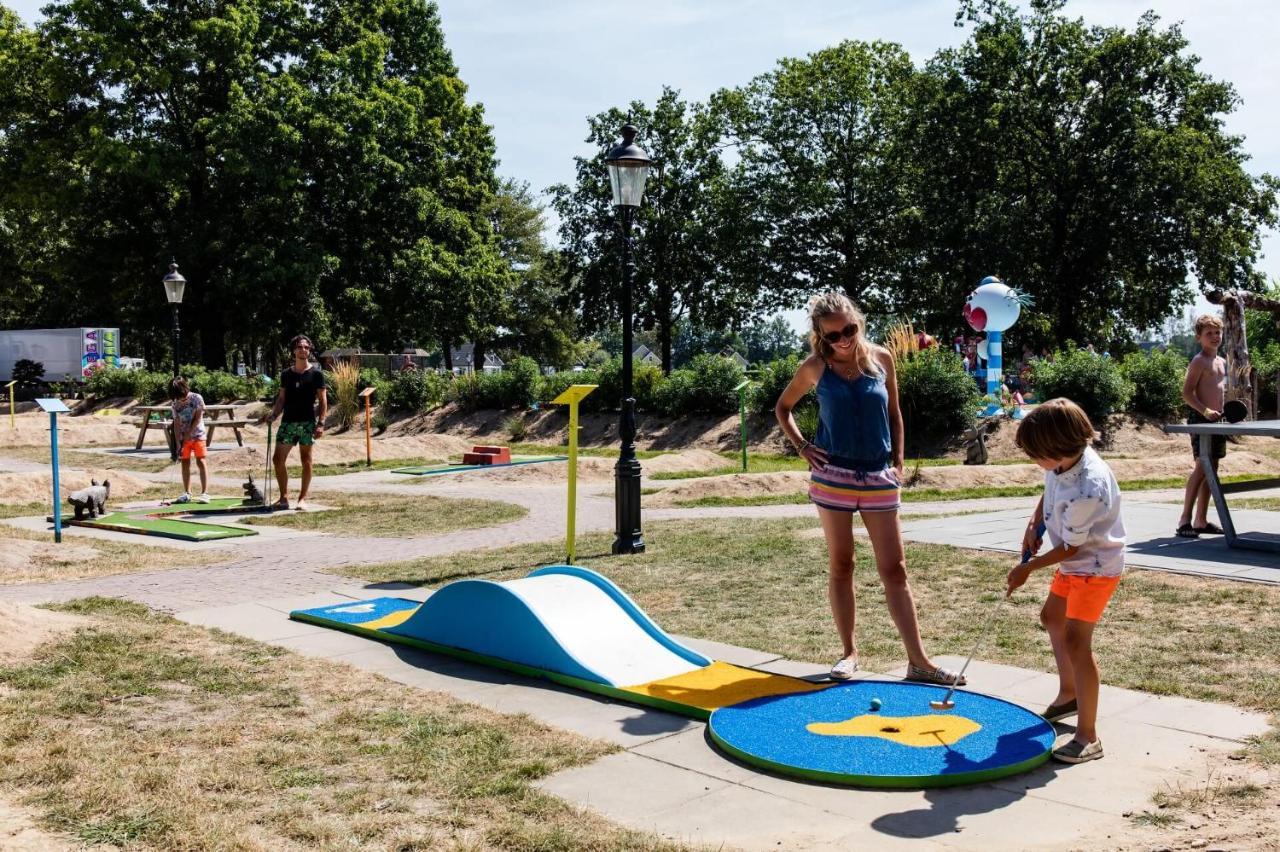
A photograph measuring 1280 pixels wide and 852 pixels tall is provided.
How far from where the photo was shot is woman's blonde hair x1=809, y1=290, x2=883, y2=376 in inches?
192

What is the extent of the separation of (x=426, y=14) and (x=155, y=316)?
15251 millimetres

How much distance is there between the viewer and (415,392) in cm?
3070

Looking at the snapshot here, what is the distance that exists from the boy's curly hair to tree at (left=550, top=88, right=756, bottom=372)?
4077cm

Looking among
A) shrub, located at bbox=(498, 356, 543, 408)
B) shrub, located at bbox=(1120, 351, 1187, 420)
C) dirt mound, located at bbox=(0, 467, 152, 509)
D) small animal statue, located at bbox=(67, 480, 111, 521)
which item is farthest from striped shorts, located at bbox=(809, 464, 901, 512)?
shrub, located at bbox=(498, 356, 543, 408)

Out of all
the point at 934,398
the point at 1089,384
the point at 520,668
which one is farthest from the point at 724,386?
the point at 520,668

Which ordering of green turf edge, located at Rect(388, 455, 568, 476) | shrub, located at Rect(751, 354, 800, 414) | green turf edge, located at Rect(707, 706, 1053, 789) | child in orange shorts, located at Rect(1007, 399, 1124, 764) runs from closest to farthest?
1. green turf edge, located at Rect(707, 706, 1053, 789)
2. child in orange shorts, located at Rect(1007, 399, 1124, 764)
3. green turf edge, located at Rect(388, 455, 568, 476)
4. shrub, located at Rect(751, 354, 800, 414)

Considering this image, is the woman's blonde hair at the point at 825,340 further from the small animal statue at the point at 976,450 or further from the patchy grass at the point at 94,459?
the patchy grass at the point at 94,459

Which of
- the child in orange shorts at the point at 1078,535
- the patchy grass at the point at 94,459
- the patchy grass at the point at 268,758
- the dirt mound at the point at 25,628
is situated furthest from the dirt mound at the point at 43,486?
the child in orange shorts at the point at 1078,535

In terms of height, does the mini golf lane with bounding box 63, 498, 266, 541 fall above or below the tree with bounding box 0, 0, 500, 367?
below

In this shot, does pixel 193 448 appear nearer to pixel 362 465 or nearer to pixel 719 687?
pixel 362 465

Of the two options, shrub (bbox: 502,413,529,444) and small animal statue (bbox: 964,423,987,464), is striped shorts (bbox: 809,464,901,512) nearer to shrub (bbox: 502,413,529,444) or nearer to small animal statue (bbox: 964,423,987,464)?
small animal statue (bbox: 964,423,987,464)

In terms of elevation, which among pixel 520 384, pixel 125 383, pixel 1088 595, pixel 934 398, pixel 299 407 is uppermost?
pixel 125 383

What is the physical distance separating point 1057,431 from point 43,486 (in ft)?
47.3

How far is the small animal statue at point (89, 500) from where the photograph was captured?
11.8m
